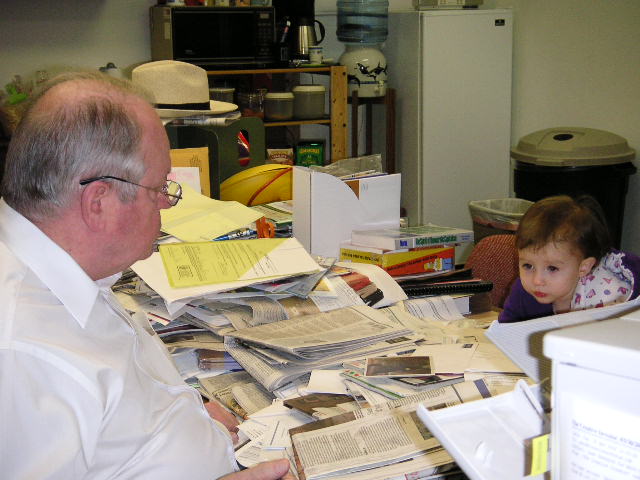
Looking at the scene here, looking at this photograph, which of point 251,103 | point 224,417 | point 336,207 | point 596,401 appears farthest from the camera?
point 251,103

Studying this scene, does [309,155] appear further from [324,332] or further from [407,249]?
[324,332]

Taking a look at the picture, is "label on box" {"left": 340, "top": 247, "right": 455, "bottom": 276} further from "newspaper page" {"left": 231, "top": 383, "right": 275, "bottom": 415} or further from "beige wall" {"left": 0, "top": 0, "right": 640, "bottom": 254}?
"beige wall" {"left": 0, "top": 0, "right": 640, "bottom": 254}

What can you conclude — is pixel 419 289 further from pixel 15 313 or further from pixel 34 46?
pixel 34 46

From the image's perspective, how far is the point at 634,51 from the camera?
4.07m

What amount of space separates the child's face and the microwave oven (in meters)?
2.73

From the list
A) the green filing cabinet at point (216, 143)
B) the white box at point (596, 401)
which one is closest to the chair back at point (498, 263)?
the green filing cabinet at point (216, 143)

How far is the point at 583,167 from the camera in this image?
3885mm

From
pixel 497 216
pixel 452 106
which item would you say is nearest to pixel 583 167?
pixel 497 216

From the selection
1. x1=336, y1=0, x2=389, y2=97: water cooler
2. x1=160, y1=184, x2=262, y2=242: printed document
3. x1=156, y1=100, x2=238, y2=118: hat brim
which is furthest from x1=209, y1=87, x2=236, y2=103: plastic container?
x1=160, y1=184, x2=262, y2=242: printed document

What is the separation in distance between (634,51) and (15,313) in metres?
3.81

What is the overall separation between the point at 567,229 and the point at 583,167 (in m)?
1.96

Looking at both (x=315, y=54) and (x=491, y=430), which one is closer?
(x=491, y=430)

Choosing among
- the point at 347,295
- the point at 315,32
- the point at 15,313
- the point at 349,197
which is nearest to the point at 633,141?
the point at 315,32

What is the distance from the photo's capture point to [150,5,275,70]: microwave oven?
14.0ft
